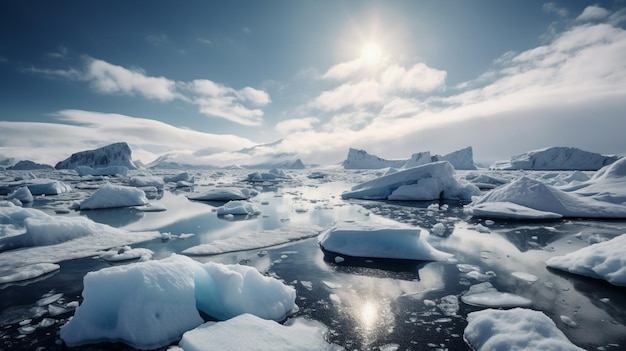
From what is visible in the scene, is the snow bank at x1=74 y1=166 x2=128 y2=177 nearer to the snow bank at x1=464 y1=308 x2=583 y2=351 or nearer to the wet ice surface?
the wet ice surface

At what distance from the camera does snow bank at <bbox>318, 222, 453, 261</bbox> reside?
5.22 m

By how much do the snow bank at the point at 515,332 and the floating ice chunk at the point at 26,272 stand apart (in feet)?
18.2

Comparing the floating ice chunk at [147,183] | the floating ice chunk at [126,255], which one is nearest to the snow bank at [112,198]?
the floating ice chunk at [126,255]

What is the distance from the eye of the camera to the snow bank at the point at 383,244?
5.22 meters

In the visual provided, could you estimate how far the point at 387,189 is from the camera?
15.0 metres

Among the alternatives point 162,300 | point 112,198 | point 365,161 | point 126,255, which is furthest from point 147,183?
point 365,161

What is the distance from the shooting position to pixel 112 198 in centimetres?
1145

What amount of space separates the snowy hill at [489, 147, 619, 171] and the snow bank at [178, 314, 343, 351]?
73285mm

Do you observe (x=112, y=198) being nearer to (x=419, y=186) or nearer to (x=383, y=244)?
(x=383, y=244)

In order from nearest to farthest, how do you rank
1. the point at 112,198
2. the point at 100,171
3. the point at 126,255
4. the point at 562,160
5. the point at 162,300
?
the point at 162,300, the point at 126,255, the point at 112,198, the point at 100,171, the point at 562,160

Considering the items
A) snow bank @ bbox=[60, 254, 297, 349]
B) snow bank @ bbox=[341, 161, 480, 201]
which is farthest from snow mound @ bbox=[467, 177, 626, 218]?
snow bank @ bbox=[60, 254, 297, 349]

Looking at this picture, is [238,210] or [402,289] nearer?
[402,289]

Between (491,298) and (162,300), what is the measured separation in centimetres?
367

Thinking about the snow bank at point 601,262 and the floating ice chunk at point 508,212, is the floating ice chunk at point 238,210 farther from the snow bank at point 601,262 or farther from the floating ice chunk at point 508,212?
the snow bank at point 601,262
